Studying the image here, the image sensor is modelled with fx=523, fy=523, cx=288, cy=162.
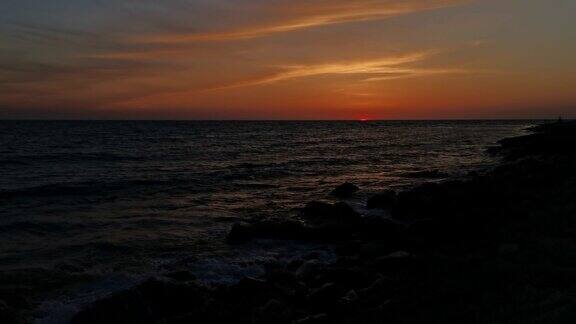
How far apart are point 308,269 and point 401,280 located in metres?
3.30

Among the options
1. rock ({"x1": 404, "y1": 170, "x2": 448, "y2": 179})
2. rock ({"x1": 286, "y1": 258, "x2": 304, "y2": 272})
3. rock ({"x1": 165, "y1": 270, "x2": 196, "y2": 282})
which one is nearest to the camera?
rock ({"x1": 165, "y1": 270, "x2": 196, "y2": 282})

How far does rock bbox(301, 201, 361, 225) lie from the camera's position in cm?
1864

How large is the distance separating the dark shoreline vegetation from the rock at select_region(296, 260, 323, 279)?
3 cm

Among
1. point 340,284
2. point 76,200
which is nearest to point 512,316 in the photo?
point 340,284

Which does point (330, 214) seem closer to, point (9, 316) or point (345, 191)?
point (345, 191)

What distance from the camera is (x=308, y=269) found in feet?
42.9

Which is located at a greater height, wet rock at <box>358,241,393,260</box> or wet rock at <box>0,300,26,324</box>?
wet rock at <box>358,241,393,260</box>

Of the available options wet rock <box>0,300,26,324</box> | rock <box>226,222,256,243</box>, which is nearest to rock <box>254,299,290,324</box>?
wet rock <box>0,300,26,324</box>

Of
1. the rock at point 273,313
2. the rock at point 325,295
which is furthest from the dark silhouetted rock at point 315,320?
the rock at point 325,295

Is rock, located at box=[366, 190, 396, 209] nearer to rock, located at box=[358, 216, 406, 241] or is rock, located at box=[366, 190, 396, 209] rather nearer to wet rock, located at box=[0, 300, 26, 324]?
rock, located at box=[358, 216, 406, 241]

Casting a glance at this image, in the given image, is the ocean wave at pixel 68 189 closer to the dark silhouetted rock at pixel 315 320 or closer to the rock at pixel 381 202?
the rock at pixel 381 202

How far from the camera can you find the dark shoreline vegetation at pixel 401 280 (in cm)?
814

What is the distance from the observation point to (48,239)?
16.2 meters

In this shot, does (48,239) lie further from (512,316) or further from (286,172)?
(286,172)
